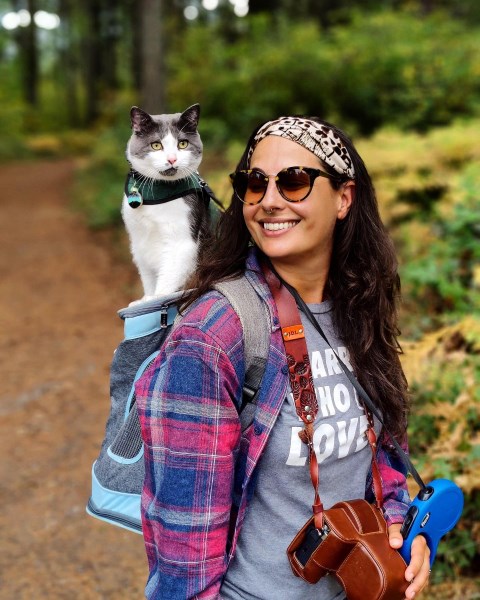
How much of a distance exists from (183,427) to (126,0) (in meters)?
31.0

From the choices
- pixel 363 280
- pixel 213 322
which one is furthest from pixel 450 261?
pixel 213 322

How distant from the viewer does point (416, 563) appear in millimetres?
1762

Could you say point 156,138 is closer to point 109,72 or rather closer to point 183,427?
point 183,427

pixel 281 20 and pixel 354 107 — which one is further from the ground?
pixel 281 20

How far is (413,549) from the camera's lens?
1.78 m

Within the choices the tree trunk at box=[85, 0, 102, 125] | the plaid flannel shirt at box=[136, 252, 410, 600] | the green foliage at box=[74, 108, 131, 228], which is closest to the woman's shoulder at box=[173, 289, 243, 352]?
the plaid flannel shirt at box=[136, 252, 410, 600]

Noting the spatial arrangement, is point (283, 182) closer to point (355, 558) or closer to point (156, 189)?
point (156, 189)

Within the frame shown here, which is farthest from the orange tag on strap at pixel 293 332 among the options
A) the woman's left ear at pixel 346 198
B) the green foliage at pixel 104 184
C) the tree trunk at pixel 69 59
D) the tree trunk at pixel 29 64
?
the tree trunk at pixel 29 64

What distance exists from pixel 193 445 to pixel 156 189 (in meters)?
0.70

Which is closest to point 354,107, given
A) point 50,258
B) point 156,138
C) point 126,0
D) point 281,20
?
point 281,20

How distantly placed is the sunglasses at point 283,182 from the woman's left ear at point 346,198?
0.39 ft

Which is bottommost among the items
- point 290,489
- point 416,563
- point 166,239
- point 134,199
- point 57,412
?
point 57,412

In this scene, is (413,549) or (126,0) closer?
(413,549)

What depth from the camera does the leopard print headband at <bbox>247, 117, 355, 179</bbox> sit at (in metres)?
1.73
